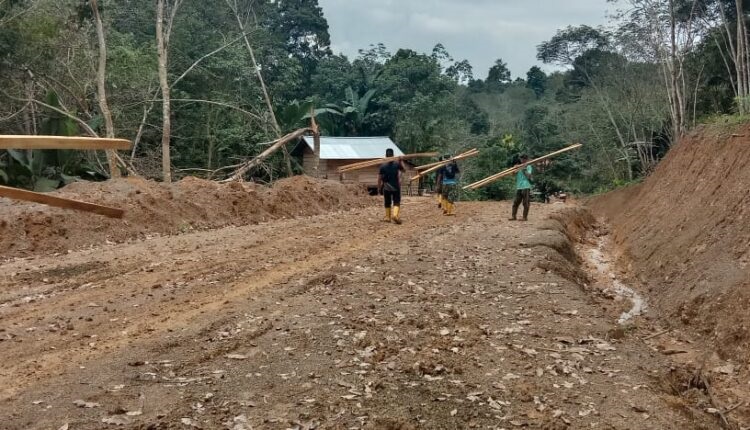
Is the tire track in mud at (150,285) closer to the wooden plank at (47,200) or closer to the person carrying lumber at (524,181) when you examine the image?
the wooden plank at (47,200)

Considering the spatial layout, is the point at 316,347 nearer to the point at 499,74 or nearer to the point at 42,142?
the point at 42,142

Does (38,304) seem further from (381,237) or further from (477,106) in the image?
(477,106)

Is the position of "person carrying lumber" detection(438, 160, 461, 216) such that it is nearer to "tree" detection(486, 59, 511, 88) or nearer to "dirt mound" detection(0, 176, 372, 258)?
"dirt mound" detection(0, 176, 372, 258)

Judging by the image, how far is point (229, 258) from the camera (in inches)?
430

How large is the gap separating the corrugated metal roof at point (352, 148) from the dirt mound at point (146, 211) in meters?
12.3

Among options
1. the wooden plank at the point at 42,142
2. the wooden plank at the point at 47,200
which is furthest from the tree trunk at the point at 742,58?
the wooden plank at the point at 42,142

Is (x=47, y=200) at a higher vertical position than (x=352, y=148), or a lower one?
lower

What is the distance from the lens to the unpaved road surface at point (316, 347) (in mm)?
5266

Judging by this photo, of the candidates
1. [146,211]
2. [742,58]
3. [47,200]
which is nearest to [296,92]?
[742,58]

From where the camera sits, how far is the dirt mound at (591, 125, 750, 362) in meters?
8.30

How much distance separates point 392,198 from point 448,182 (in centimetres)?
272

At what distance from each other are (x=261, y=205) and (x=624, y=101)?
24.6 metres

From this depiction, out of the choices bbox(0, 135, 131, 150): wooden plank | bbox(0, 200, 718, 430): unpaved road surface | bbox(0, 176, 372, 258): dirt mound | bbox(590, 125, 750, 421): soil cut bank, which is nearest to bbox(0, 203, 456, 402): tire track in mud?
bbox(0, 200, 718, 430): unpaved road surface

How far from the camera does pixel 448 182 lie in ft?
64.5
